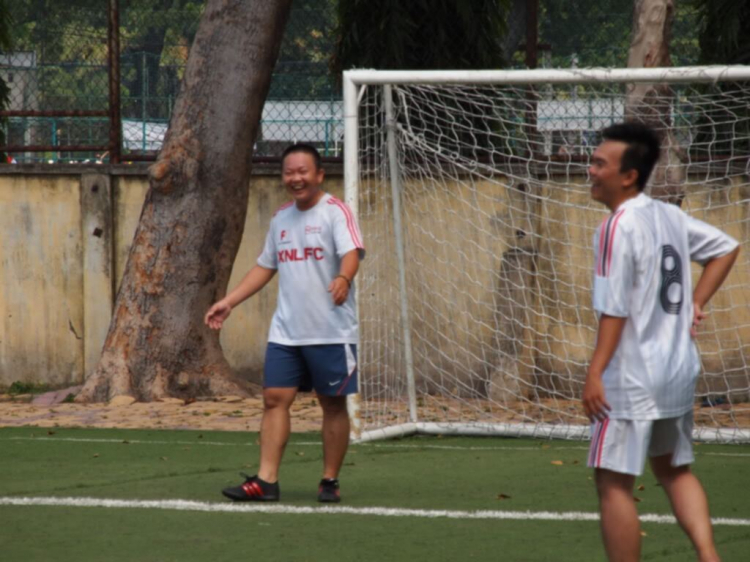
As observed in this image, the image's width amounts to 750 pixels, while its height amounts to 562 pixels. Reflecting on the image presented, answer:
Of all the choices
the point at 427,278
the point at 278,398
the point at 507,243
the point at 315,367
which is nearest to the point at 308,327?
the point at 315,367

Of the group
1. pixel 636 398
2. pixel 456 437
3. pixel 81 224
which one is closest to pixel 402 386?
pixel 456 437

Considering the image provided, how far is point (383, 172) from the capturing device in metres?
9.88

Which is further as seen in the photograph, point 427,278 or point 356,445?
point 427,278

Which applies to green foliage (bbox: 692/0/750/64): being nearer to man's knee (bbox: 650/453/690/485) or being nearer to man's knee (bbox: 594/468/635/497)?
man's knee (bbox: 650/453/690/485)

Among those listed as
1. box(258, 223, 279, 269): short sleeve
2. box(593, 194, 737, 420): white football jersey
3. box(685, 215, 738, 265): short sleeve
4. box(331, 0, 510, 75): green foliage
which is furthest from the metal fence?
box(593, 194, 737, 420): white football jersey

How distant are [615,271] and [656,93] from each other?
5.86 meters

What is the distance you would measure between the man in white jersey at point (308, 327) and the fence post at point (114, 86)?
22.3 feet

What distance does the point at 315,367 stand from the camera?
6504 millimetres

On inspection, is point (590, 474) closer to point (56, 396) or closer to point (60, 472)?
point (60, 472)

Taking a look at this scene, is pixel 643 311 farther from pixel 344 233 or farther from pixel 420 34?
pixel 420 34

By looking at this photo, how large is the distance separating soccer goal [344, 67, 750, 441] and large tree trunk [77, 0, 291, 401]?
1.40 meters

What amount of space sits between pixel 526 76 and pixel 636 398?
Answer: 467cm

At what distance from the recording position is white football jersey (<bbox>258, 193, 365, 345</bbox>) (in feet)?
21.2

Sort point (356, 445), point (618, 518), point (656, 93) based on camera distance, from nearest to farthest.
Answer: point (618, 518), point (356, 445), point (656, 93)
